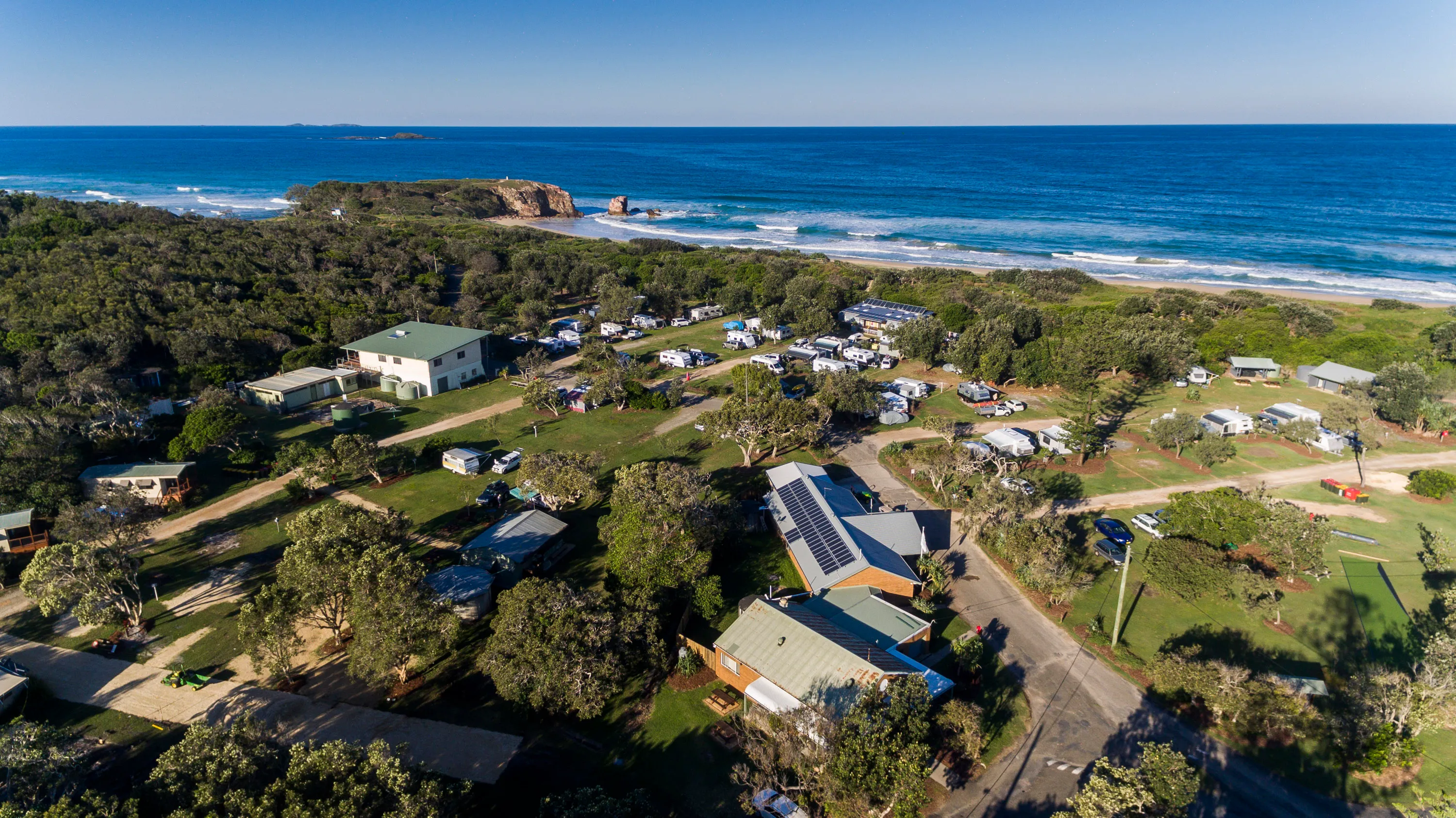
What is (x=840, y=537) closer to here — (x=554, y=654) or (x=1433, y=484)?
(x=554, y=654)

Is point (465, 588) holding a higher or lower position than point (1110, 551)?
higher

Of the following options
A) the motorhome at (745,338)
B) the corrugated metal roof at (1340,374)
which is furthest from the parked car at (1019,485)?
the corrugated metal roof at (1340,374)

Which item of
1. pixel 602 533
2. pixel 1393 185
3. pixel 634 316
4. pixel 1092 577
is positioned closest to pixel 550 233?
pixel 634 316

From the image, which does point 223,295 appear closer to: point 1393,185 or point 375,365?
point 375,365

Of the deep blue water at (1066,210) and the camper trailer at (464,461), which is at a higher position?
the deep blue water at (1066,210)

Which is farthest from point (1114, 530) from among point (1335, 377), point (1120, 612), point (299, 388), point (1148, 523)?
point (299, 388)

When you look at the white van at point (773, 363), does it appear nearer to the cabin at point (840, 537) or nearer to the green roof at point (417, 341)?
the cabin at point (840, 537)
